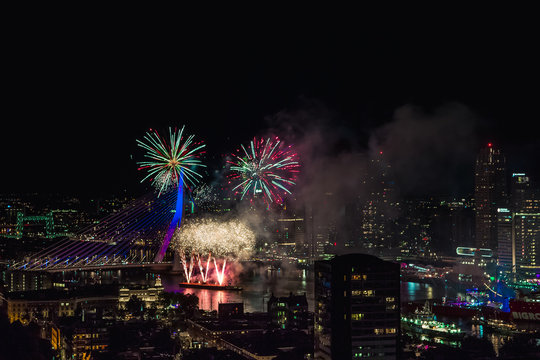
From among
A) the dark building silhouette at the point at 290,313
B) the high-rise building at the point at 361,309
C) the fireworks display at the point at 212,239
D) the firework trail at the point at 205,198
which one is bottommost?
the dark building silhouette at the point at 290,313

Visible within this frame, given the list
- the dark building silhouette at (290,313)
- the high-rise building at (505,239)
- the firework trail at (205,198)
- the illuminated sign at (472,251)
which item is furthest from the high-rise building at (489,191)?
the dark building silhouette at (290,313)

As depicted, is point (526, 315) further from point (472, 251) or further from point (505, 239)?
point (472, 251)

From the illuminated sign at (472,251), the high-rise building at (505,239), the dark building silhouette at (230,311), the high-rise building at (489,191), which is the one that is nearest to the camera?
the dark building silhouette at (230,311)

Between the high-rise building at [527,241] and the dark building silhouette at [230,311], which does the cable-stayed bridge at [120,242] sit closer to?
the dark building silhouette at [230,311]

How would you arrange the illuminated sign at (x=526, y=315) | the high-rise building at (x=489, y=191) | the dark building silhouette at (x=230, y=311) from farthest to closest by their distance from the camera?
the high-rise building at (x=489, y=191), the illuminated sign at (x=526, y=315), the dark building silhouette at (x=230, y=311)

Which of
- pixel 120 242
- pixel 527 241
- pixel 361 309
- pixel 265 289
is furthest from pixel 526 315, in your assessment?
pixel 120 242

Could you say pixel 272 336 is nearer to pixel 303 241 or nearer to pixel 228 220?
pixel 228 220

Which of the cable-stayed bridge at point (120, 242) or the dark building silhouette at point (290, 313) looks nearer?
the dark building silhouette at point (290, 313)
